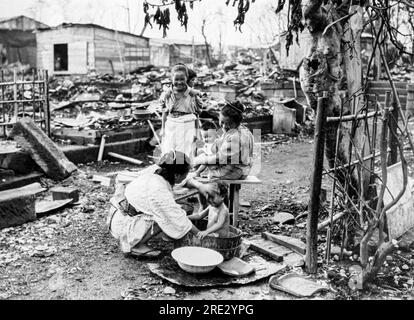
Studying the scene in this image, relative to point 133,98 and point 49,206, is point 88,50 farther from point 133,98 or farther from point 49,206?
point 49,206

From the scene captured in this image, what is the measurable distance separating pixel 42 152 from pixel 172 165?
4324 millimetres

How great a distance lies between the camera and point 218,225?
440 cm

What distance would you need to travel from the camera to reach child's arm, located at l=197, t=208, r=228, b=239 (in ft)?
14.0

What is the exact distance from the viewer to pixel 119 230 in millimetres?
4676

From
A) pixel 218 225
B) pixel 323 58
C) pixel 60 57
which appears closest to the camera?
pixel 218 225

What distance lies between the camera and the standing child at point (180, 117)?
737 cm

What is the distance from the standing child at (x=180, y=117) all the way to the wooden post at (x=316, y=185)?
11.9 ft

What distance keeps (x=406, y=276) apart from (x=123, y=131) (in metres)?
7.65

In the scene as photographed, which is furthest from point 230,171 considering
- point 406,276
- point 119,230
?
point 406,276

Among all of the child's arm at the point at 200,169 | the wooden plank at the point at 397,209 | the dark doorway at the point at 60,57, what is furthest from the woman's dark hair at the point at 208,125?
the dark doorway at the point at 60,57

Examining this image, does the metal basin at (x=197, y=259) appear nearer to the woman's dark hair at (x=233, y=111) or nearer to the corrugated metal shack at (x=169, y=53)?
the woman's dark hair at (x=233, y=111)

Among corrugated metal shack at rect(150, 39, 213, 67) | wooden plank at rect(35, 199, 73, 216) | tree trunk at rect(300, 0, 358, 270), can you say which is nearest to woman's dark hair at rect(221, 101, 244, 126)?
tree trunk at rect(300, 0, 358, 270)

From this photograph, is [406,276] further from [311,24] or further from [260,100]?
[260,100]

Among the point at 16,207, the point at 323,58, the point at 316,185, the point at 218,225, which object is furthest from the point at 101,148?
the point at 316,185
